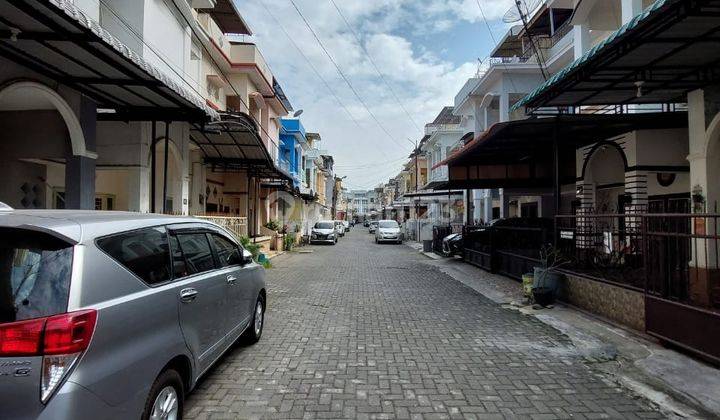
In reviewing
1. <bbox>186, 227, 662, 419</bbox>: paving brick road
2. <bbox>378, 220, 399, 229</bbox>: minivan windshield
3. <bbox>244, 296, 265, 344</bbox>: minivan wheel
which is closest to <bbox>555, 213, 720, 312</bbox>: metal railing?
<bbox>186, 227, 662, 419</bbox>: paving brick road

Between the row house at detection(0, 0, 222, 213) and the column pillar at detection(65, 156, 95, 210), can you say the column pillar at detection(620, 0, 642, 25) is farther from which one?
the column pillar at detection(65, 156, 95, 210)

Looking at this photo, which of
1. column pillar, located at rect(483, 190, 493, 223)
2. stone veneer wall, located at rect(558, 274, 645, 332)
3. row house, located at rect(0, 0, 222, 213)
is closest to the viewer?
row house, located at rect(0, 0, 222, 213)

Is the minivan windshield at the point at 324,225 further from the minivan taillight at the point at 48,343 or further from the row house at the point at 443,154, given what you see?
the minivan taillight at the point at 48,343

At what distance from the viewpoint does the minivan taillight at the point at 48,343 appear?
217 cm

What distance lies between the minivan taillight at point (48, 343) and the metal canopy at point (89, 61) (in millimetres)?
3218

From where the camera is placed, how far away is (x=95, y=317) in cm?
240

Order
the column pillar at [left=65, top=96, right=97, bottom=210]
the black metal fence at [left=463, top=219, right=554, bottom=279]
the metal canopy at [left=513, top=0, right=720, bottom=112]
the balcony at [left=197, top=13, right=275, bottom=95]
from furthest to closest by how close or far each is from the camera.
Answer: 1. the balcony at [left=197, top=13, right=275, bottom=95]
2. the black metal fence at [left=463, top=219, right=554, bottom=279]
3. the column pillar at [left=65, top=96, right=97, bottom=210]
4. the metal canopy at [left=513, top=0, right=720, bottom=112]

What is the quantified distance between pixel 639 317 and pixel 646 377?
1.82 meters

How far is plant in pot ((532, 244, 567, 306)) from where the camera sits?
8.13m

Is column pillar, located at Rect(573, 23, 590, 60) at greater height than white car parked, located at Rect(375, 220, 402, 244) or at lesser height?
greater

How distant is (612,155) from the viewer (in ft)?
45.2

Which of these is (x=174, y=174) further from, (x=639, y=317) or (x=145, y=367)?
(x=639, y=317)

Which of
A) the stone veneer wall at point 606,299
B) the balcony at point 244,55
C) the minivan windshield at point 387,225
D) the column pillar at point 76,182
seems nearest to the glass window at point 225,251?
the column pillar at point 76,182

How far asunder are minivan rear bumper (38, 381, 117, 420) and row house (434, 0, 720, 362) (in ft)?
18.5
